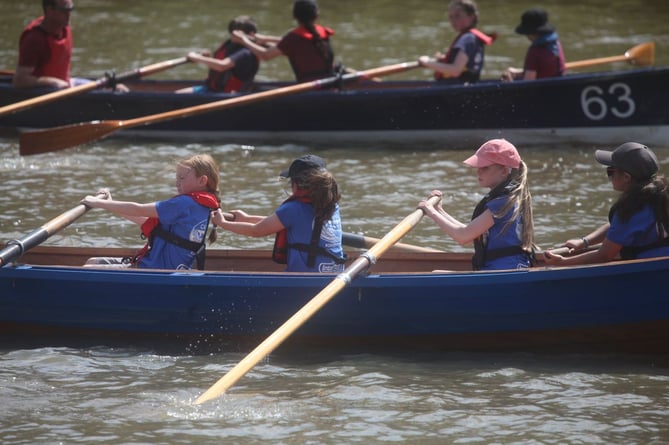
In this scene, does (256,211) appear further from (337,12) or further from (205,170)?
(337,12)

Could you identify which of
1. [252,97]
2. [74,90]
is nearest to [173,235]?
[252,97]

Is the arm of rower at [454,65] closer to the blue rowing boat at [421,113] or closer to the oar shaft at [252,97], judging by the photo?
the blue rowing boat at [421,113]

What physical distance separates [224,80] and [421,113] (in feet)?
7.37

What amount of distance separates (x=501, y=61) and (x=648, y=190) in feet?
33.5

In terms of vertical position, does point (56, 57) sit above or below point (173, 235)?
above

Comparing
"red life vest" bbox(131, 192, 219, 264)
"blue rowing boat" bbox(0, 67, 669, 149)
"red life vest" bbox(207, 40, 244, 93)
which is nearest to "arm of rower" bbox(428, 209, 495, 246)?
"red life vest" bbox(131, 192, 219, 264)

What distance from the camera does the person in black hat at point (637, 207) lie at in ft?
24.7

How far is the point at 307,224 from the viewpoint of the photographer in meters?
7.94

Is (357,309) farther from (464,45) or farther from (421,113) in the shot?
(464,45)

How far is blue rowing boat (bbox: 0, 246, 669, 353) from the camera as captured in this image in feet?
24.9

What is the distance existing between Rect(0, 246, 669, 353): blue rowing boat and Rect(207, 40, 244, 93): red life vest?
6008 millimetres

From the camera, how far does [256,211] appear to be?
37.1ft

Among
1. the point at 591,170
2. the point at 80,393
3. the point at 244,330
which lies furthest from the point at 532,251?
the point at 591,170

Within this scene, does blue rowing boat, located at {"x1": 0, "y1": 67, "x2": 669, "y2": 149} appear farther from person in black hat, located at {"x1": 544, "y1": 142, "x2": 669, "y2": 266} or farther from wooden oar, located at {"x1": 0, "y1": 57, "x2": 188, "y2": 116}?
person in black hat, located at {"x1": 544, "y1": 142, "x2": 669, "y2": 266}
